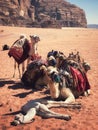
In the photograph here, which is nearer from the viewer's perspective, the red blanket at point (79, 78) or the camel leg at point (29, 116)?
the camel leg at point (29, 116)

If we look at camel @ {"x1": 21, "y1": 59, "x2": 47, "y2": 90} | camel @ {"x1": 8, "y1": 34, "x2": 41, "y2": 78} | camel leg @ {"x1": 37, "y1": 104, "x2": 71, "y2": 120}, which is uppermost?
camel @ {"x1": 8, "y1": 34, "x2": 41, "y2": 78}

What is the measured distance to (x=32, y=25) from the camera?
112m

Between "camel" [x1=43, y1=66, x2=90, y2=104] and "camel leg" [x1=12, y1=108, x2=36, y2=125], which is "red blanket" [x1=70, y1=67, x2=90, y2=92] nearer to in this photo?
"camel" [x1=43, y1=66, x2=90, y2=104]

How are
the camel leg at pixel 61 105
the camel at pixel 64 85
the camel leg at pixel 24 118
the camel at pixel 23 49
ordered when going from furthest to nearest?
the camel at pixel 23 49 < the camel leg at pixel 61 105 < the camel at pixel 64 85 < the camel leg at pixel 24 118

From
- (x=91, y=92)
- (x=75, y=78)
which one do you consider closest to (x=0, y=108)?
(x=75, y=78)

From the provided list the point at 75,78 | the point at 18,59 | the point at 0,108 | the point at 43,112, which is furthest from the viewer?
the point at 18,59

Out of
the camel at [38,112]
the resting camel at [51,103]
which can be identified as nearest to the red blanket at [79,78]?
the resting camel at [51,103]

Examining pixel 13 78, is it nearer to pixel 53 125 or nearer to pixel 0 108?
pixel 0 108

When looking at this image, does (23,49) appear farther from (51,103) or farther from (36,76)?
(51,103)

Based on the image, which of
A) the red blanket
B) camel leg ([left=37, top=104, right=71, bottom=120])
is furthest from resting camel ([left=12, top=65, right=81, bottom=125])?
the red blanket

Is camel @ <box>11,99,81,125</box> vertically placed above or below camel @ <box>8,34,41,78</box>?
below

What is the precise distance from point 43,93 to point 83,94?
52.2 inches

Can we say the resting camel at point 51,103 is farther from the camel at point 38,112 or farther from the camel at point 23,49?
the camel at point 23,49

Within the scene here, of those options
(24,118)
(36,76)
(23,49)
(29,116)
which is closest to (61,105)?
(29,116)
